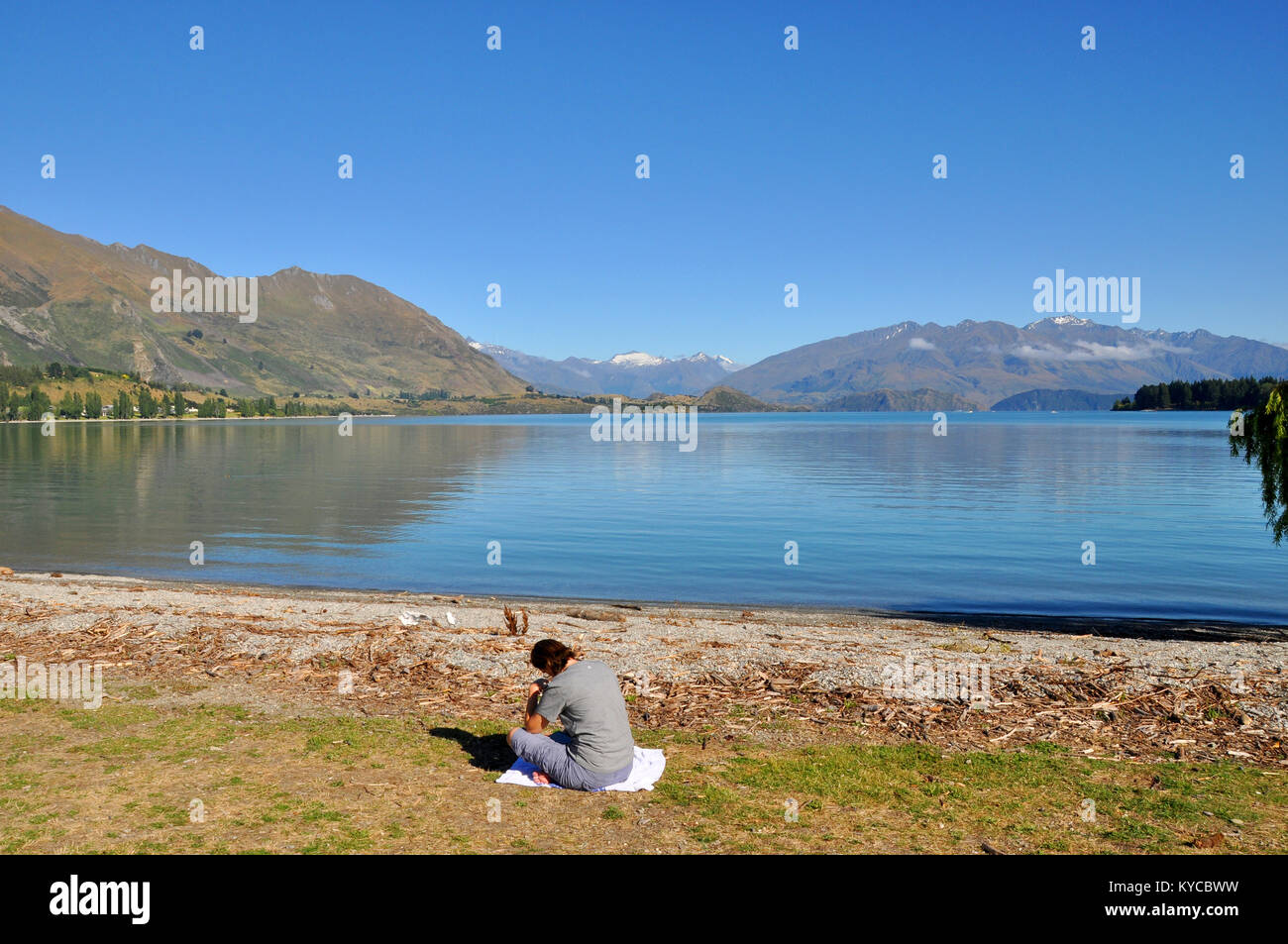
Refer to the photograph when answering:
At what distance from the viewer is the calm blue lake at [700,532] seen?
34.8 metres

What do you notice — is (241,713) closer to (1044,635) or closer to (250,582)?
(1044,635)

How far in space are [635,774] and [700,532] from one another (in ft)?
127

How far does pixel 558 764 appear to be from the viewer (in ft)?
36.7

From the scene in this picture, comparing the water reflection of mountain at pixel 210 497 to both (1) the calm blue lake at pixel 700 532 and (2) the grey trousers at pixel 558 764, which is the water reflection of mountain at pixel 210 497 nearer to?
(1) the calm blue lake at pixel 700 532

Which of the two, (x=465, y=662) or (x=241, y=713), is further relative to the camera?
(x=465, y=662)

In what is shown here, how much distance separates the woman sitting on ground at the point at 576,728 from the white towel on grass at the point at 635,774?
80 mm

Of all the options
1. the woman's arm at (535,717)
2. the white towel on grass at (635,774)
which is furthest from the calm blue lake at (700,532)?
the white towel on grass at (635,774)

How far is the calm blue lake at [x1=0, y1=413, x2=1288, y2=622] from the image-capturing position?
1372 inches

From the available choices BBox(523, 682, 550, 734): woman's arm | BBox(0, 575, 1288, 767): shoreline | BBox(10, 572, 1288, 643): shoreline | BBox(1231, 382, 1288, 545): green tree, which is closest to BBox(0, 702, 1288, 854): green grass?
BBox(523, 682, 550, 734): woman's arm

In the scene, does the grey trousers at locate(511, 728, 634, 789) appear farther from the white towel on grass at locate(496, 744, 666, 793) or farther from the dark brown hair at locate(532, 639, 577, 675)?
the dark brown hair at locate(532, 639, 577, 675)

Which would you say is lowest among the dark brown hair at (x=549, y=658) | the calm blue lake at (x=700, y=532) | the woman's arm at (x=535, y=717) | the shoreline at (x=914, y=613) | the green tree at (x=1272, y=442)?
the shoreline at (x=914, y=613)
